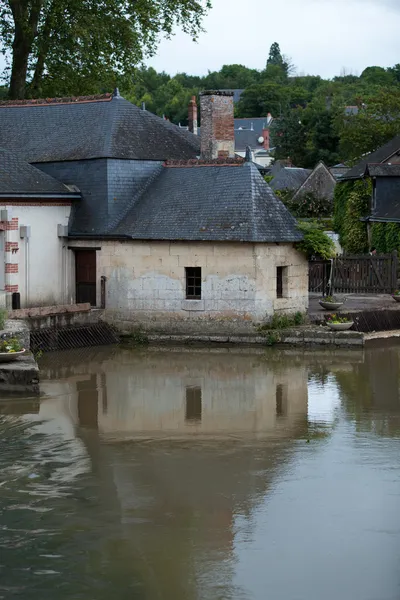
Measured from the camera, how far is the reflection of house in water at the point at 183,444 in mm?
9781

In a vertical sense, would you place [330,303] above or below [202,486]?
above

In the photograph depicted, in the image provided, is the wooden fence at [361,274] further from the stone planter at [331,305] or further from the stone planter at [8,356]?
the stone planter at [8,356]

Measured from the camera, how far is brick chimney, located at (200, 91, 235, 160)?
25.6 metres

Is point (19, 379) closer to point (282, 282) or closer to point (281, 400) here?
point (281, 400)

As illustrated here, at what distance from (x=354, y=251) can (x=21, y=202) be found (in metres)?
16.5

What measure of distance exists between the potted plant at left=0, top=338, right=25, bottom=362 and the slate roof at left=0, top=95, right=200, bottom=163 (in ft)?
23.9

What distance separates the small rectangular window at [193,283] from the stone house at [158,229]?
27 millimetres

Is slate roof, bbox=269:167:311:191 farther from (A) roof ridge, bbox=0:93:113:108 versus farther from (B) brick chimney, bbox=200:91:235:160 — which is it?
(A) roof ridge, bbox=0:93:113:108

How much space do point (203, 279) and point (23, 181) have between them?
A: 461 cm

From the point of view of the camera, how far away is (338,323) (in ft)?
71.5

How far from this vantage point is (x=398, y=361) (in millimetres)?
20203

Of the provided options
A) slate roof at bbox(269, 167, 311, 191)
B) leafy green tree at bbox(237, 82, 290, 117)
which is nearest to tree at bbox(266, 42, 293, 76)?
leafy green tree at bbox(237, 82, 290, 117)

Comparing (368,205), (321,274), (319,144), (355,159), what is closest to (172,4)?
(368,205)

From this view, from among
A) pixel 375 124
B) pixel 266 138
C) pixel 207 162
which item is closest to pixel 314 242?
pixel 207 162
